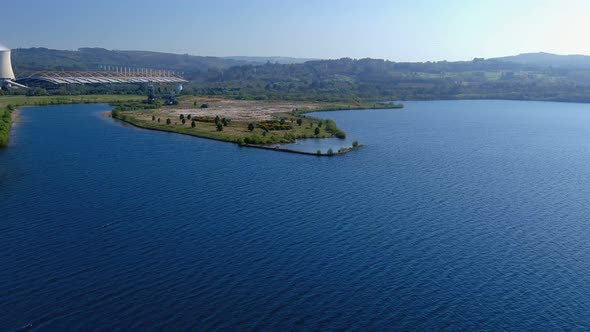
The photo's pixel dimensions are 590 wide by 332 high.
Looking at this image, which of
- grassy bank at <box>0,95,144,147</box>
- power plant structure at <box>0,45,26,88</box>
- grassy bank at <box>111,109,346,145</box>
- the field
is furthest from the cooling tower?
grassy bank at <box>111,109,346,145</box>

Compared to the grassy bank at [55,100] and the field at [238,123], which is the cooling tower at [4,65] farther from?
the field at [238,123]

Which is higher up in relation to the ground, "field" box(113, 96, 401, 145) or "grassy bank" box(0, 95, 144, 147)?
"grassy bank" box(0, 95, 144, 147)

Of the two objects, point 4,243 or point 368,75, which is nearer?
point 4,243

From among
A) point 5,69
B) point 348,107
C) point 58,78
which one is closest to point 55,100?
point 5,69

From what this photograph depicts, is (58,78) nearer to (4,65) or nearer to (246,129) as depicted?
(4,65)

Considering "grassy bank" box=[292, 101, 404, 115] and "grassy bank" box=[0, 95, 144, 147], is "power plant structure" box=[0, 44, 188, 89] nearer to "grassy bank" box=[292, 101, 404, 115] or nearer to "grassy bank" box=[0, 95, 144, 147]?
"grassy bank" box=[0, 95, 144, 147]

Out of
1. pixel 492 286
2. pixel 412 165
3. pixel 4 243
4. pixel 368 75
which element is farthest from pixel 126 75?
pixel 492 286

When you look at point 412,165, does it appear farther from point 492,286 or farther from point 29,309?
point 29,309
